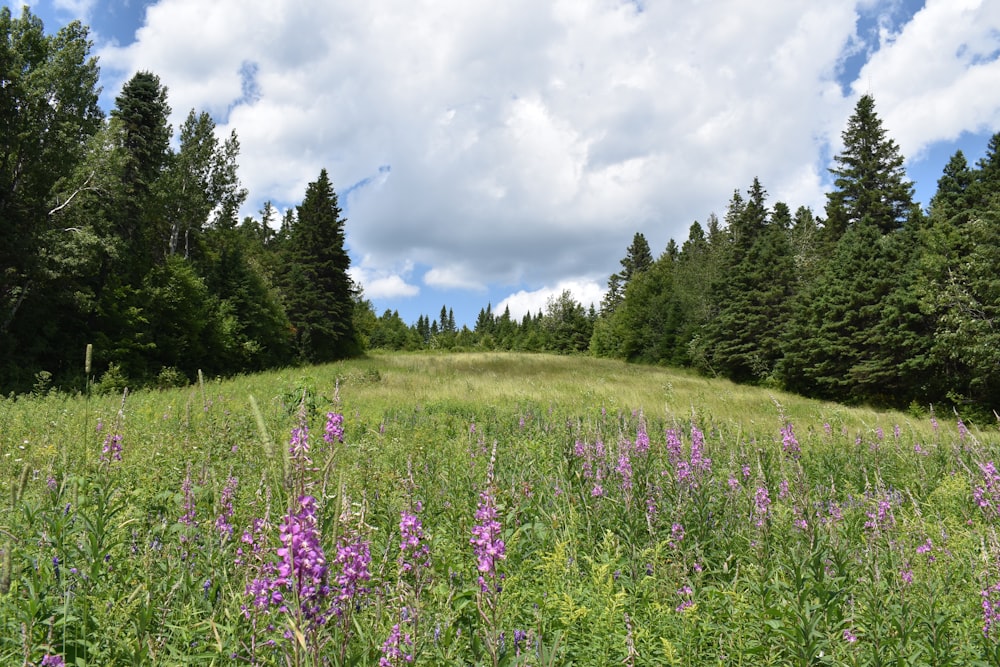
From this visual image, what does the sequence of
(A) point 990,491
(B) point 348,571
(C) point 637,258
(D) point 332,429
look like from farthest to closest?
(C) point 637,258, (A) point 990,491, (D) point 332,429, (B) point 348,571

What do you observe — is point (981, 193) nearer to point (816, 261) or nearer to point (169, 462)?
point (816, 261)

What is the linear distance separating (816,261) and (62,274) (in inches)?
1669

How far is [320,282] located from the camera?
37.0 metres

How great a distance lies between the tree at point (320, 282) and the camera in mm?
36031

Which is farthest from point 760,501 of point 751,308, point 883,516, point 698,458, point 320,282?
point 320,282

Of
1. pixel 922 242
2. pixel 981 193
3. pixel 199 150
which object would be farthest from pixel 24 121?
pixel 981 193

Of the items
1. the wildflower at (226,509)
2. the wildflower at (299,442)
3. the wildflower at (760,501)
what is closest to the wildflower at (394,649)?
the wildflower at (299,442)

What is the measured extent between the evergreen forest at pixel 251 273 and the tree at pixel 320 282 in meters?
0.16

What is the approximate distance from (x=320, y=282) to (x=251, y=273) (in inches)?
221

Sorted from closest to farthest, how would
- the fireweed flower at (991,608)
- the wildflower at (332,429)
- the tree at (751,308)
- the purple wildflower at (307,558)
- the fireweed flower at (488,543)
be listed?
1. the purple wildflower at (307,558)
2. the fireweed flower at (488,543)
3. the wildflower at (332,429)
4. the fireweed flower at (991,608)
5. the tree at (751,308)

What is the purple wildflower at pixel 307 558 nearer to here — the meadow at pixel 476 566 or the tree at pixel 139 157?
the meadow at pixel 476 566

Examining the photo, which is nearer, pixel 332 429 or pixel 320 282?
pixel 332 429

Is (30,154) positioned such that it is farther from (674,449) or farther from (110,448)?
(674,449)

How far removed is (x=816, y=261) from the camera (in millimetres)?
33562
